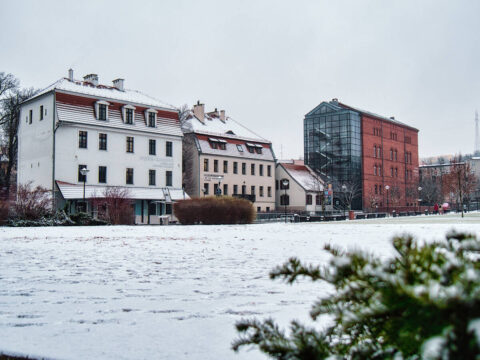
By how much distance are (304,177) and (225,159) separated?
14005mm

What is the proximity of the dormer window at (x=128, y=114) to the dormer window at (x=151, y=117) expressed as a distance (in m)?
1.55

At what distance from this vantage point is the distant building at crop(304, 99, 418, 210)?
70125mm

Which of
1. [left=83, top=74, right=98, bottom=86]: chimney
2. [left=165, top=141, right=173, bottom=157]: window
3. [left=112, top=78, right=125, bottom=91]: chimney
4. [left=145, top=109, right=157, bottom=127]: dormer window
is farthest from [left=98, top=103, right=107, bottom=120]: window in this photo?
[left=165, top=141, right=173, bottom=157]: window

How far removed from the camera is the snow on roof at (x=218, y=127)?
5556 centimetres

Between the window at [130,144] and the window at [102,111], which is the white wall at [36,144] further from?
the window at [130,144]

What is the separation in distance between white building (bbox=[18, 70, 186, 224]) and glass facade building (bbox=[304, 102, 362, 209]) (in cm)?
2830

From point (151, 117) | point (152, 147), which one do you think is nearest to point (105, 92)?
point (151, 117)

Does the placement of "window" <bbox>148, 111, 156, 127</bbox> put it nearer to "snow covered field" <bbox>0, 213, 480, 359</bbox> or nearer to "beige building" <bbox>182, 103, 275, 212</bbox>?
"beige building" <bbox>182, 103, 275, 212</bbox>

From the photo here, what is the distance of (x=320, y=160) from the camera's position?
240 feet

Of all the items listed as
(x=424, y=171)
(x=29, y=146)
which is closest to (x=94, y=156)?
(x=29, y=146)

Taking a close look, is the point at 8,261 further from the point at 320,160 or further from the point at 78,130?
the point at 320,160

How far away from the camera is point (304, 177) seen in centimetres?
6581

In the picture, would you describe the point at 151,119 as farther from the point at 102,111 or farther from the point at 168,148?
the point at 102,111

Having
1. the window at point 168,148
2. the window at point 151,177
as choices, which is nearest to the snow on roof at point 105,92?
the window at point 168,148
